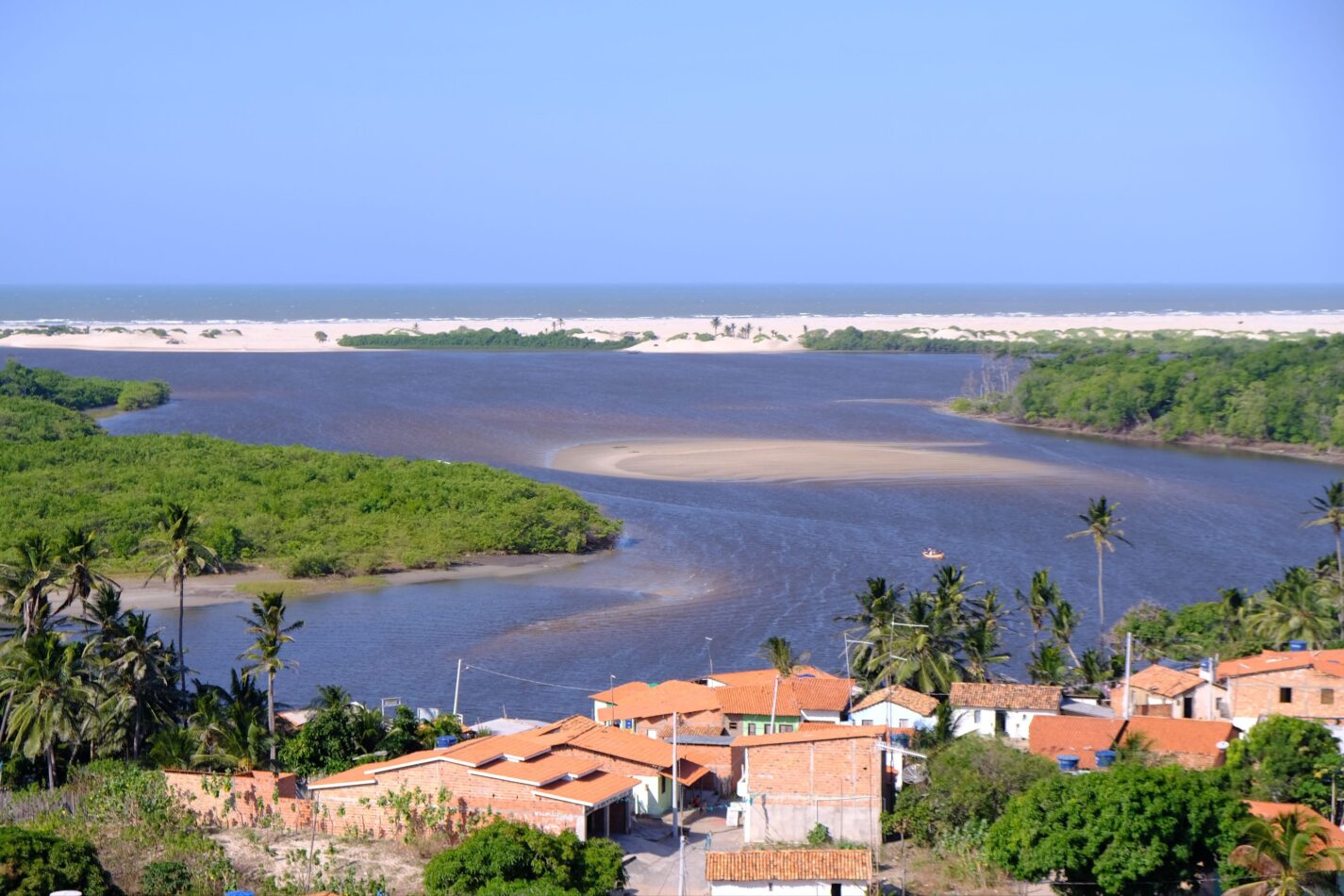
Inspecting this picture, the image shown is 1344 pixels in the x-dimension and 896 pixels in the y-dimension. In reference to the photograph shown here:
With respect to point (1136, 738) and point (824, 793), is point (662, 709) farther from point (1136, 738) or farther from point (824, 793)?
point (1136, 738)

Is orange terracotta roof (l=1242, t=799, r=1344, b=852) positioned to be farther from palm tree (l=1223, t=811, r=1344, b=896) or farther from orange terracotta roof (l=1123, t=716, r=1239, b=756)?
orange terracotta roof (l=1123, t=716, r=1239, b=756)

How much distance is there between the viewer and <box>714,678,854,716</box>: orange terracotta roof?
110 feet

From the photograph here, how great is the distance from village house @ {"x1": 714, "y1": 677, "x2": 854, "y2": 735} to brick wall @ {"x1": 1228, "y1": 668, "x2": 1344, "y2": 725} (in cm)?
814

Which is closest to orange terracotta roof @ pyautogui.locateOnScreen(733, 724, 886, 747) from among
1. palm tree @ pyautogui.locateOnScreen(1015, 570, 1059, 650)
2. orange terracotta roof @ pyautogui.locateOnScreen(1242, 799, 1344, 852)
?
orange terracotta roof @ pyautogui.locateOnScreen(1242, 799, 1344, 852)

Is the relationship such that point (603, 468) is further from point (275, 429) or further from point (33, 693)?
point (33, 693)

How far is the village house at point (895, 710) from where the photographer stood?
1309 inches

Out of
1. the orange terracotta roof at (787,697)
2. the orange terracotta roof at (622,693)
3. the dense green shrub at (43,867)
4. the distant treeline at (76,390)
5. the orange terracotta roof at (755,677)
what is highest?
the distant treeline at (76,390)

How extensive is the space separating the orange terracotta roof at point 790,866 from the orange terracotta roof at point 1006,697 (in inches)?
352

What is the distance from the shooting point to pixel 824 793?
27188 millimetres

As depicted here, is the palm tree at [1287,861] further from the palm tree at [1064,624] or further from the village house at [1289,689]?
the palm tree at [1064,624]

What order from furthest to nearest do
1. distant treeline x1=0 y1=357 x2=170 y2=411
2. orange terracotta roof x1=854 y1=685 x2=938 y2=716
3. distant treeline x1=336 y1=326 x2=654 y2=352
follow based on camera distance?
distant treeline x1=336 y1=326 x2=654 y2=352, distant treeline x1=0 y1=357 x2=170 y2=411, orange terracotta roof x1=854 y1=685 x2=938 y2=716

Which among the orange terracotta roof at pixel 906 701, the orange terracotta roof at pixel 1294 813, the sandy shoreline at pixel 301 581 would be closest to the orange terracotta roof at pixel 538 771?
the orange terracotta roof at pixel 906 701

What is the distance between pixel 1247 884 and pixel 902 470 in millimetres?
57804

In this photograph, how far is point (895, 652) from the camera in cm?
3669
